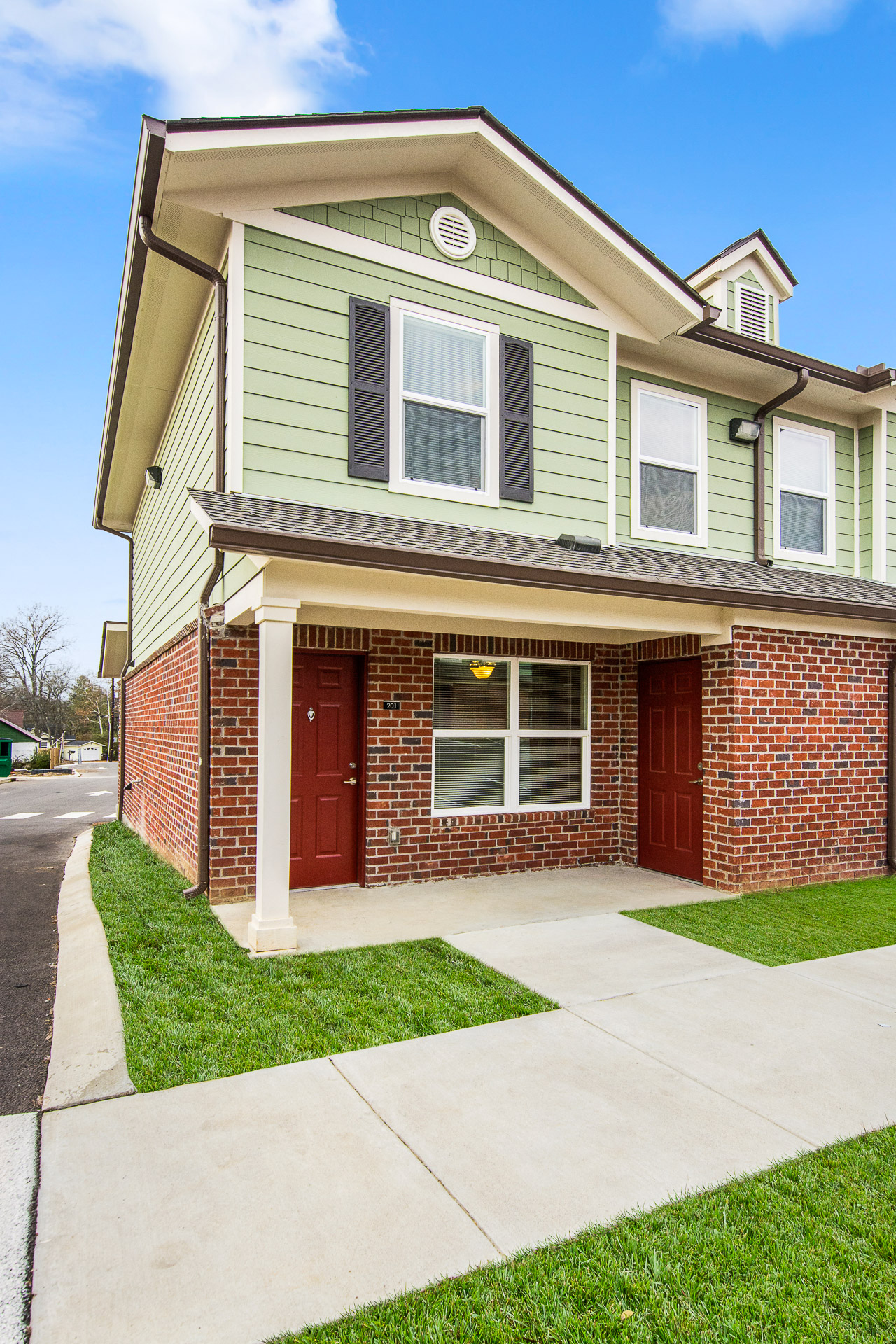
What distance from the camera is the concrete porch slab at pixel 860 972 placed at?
14.6 feet

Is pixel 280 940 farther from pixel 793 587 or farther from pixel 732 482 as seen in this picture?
pixel 732 482

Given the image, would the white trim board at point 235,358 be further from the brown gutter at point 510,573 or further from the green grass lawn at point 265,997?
the green grass lawn at point 265,997

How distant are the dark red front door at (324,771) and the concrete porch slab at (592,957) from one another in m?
1.85

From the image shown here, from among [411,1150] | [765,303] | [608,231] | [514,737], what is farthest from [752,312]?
[411,1150]

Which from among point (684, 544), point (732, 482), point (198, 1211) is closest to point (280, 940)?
point (198, 1211)

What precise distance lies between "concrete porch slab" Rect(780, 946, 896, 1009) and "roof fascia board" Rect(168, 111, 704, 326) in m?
5.62

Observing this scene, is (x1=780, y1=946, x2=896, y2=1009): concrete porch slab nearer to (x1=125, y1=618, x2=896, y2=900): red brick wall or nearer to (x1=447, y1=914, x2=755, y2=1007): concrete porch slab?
(x1=447, y1=914, x2=755, y2=1007): concrete porch slab

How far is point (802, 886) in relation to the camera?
726 centimetres

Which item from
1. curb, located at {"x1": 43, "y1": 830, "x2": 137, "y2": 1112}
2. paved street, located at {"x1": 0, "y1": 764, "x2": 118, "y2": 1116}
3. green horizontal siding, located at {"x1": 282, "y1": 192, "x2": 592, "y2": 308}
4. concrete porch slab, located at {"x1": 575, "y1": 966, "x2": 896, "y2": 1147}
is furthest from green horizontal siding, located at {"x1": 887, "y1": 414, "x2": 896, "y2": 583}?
paved street, located at {"x1": 0, "y1": 764, "x2": 118, "y2": 1116}

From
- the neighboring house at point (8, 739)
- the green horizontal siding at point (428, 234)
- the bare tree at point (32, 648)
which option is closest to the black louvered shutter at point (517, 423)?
the green horizontal siding at point (428, 234)

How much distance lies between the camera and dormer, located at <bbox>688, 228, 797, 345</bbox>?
350 inches

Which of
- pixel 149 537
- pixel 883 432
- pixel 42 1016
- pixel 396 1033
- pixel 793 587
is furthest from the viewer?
pixel 149 537

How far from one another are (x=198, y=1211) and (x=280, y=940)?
2.52 meters

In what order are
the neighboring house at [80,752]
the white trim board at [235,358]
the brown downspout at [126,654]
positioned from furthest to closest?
the neighboring house at [80,752]
the brown downspout at [126,654]
the white trim board at [235,358]
